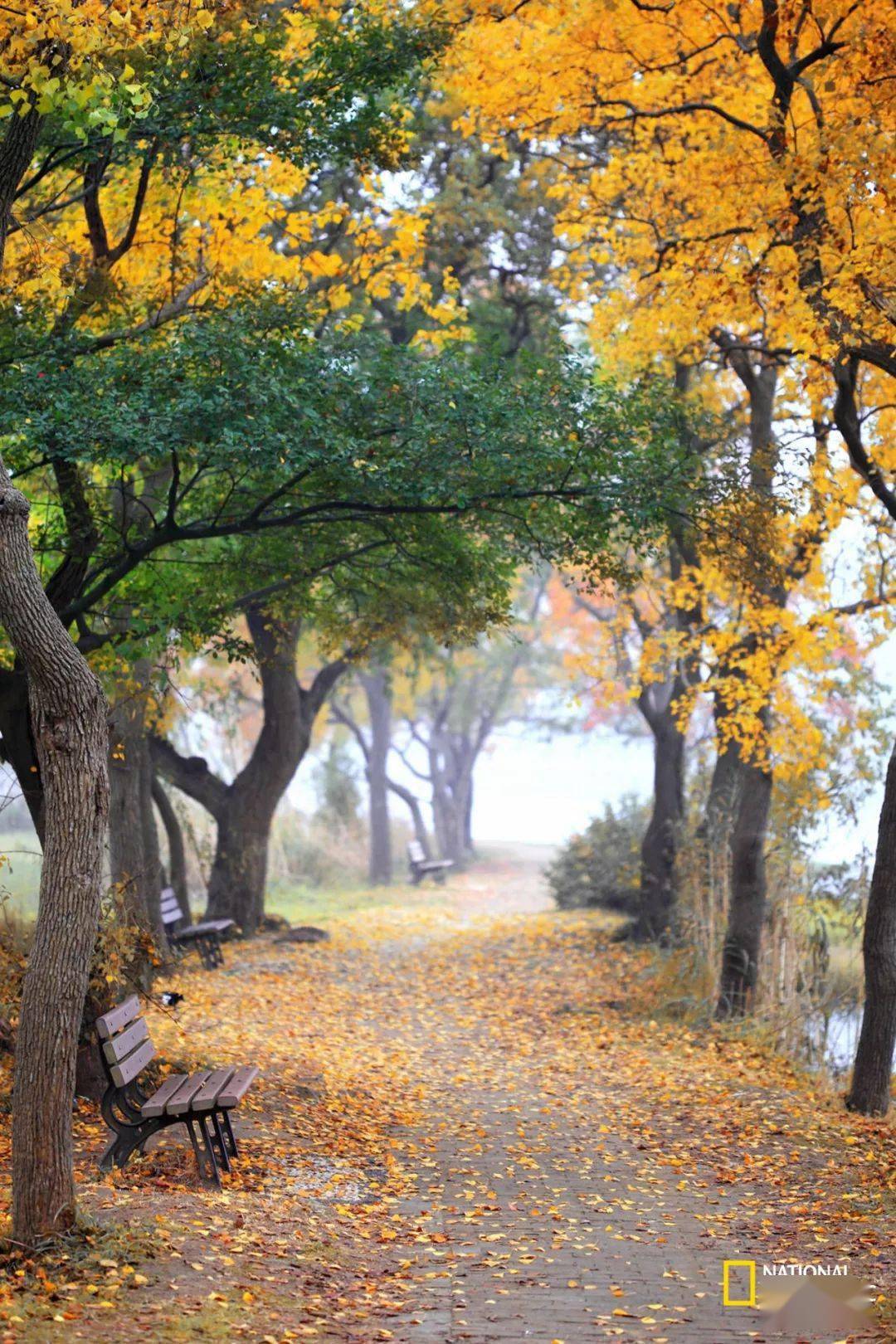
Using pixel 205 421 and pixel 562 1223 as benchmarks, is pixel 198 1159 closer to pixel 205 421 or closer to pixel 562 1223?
pixel 562 1223

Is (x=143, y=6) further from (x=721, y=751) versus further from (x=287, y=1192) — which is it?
(x=721, y=751)

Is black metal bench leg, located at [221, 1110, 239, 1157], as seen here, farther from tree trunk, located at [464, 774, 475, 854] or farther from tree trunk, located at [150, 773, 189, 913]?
tree trunk, located at [464, 774, 475, 854]

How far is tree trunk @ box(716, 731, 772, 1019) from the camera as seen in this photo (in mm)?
11688

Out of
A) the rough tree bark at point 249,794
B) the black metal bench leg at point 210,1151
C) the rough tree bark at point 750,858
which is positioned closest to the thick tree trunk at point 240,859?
the rough tree bark at point 249,794

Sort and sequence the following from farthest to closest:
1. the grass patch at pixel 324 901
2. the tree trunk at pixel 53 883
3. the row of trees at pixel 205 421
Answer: the grass patch at pixel 324 901 < the row of trees at pixel 205 421 < the tree trunk at pixel 53 883

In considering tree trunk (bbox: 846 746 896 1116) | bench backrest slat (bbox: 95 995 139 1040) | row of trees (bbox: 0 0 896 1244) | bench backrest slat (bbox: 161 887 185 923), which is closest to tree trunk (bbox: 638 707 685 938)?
row of trees (bbox: 0 0 896 1244)

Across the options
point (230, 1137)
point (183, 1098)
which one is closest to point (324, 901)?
point (230, 1137)

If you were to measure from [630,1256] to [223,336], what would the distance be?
17.8 ft

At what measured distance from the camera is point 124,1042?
643 cm

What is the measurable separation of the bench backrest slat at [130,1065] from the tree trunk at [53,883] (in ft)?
3.34

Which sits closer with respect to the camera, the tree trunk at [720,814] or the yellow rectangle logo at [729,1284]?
the yellow rectangle logo at [729,1284]

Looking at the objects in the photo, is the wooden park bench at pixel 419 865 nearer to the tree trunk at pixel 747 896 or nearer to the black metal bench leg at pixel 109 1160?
the tree trunk at pixel 747 896

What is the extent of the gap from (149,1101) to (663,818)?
10.8m

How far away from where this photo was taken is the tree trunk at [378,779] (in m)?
25.8
